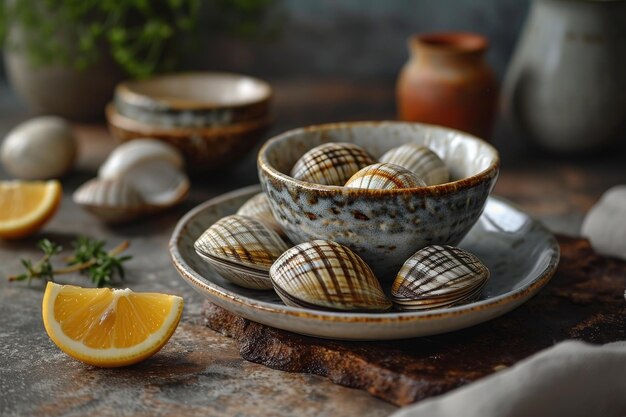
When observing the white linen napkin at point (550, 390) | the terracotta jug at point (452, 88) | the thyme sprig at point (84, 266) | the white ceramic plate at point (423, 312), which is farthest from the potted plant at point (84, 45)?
the white linen napkin at point (550, 390)

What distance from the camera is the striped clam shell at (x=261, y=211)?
0.90m

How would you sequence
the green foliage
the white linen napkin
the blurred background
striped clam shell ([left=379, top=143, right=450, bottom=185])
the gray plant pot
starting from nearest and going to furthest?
1. the white linen napkin
2. striped clam shell ([left=379, top=143, right=450, bottom=185])
3. the green foliage
4. the gray plant pot
5. the blurred background

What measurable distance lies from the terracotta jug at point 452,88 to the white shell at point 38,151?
0.61m

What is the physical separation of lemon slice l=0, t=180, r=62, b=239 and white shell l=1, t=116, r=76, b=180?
24cm

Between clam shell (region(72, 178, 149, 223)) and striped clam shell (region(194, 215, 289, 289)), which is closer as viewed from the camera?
striped clam shell (region(194, 215, 289, 289))

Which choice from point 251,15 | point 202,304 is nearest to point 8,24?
point 251,15

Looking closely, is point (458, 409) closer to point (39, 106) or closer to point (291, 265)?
point (291, 265)

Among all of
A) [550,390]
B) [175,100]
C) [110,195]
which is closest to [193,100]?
[175,100]

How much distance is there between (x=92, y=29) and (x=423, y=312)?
0.98 metres

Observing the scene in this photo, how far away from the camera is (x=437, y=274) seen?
762 mm

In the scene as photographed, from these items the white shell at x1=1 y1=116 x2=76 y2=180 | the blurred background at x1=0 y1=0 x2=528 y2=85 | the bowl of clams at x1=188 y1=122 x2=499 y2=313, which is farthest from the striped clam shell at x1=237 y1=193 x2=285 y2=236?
the blurred background at x1=0 y1=0 x2=528 y2=85

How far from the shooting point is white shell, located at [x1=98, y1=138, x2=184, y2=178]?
1.25m

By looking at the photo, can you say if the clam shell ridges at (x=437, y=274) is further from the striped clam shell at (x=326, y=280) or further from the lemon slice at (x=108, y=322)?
the lemon slice at (x=108, y=322)

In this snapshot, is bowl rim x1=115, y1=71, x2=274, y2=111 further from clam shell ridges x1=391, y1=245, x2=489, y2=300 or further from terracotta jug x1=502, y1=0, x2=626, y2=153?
clam shell ridges x1=391, y1=245, x2=489, y2=300
